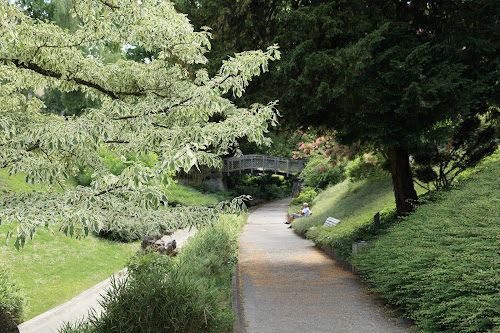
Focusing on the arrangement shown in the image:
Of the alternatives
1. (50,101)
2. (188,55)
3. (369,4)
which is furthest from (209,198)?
(188,55)

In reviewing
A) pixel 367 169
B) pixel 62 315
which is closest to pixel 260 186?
pixel 367 169

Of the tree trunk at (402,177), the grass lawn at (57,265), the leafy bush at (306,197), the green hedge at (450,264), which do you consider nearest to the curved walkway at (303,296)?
the green hedge at (450,264)

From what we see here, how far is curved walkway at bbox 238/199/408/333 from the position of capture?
583 centimetres

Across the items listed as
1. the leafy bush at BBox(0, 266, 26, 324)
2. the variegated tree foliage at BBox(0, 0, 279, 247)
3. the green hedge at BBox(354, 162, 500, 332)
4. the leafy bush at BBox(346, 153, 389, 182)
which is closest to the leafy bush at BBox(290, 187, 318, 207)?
the leafy bush at BBox(346, 153, 389, 182)

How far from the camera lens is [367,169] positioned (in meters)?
17.6

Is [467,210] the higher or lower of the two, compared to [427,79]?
lower

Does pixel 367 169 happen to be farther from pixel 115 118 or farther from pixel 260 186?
pixel 260 186

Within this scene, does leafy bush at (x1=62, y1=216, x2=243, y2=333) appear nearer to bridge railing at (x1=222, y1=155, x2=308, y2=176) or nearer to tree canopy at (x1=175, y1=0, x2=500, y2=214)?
tree canopy at (x1=175, y1=0, x2=500, y2=214)

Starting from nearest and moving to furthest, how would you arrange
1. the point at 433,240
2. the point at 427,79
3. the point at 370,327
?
the point at 370,327 → the point at 433,240 → the point at 427,79

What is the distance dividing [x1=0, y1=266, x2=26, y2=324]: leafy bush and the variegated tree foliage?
235cm

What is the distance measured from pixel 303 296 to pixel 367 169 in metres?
11.2

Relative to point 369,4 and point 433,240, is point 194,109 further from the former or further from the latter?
point 369,4

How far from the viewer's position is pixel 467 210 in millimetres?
6281

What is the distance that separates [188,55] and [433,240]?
4435 mm
